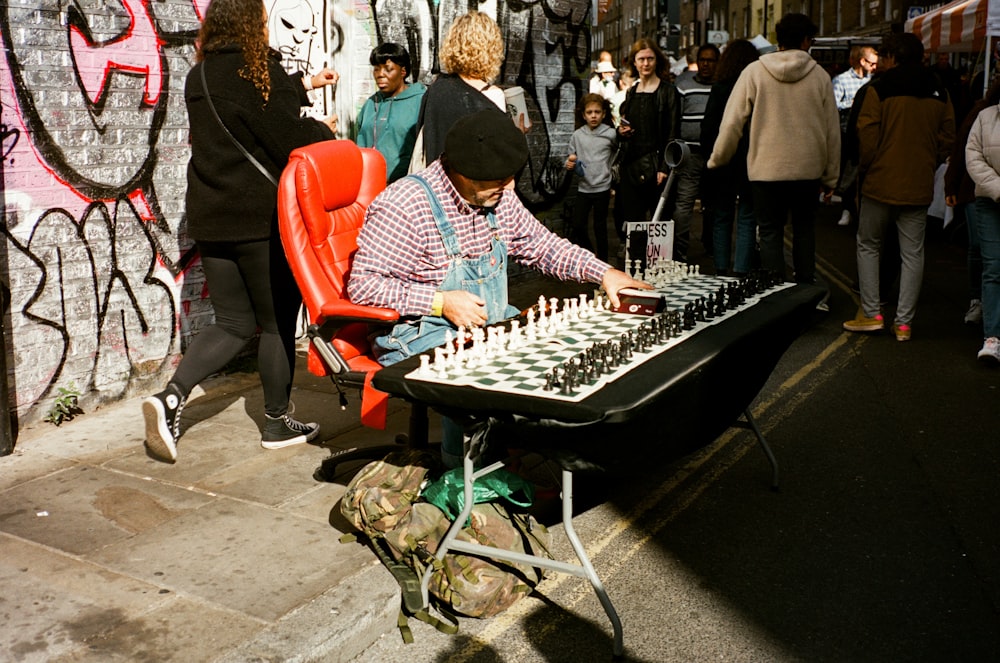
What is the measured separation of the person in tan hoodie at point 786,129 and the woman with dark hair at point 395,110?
2.58 m

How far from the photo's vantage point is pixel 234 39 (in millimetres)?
4848

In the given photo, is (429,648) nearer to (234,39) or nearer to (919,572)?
(919,572)

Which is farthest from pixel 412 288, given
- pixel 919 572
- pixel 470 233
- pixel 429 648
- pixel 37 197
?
pixel 37 197

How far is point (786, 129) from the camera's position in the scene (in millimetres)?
7750

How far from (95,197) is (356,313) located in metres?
2.54

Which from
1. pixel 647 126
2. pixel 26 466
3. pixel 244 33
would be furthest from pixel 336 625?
pixel 647 126

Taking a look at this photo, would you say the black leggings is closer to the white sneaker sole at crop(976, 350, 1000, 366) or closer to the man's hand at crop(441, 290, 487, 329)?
the man's hand at crop(441, 290, 487, 329)

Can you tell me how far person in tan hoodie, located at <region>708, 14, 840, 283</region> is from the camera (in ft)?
25.4

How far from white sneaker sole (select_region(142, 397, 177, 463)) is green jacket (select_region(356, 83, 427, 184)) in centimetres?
257

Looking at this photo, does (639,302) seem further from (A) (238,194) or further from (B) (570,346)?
(A) (238,194)

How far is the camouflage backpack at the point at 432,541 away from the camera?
3674 mm

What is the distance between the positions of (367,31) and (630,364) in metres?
5.31

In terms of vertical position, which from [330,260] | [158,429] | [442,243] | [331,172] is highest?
[331,172]

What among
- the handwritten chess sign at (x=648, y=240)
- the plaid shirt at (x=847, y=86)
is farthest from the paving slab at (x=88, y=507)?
the plaid shirt at (x=847, y=86)
